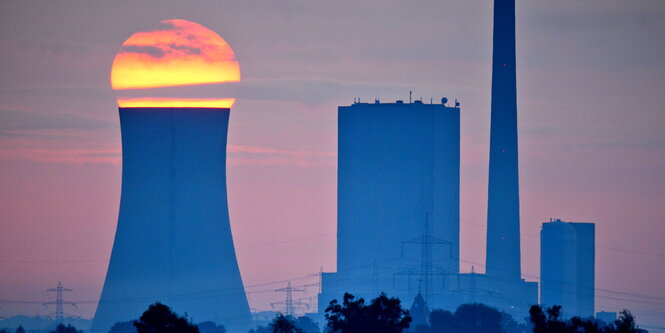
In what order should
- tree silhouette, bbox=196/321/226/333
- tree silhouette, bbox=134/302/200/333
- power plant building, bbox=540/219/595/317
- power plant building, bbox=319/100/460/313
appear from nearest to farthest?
tree silhouette, bbox=134/302/200/333, tree silhouette, bbox=196/321/226/333, power plant building, bbox=319/100/460/313, power plant building, bbox=540/219/595/317

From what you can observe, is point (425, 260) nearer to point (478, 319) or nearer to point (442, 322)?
point (478, 319)


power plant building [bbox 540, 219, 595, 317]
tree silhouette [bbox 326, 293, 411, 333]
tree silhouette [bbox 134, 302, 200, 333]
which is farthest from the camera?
power plant building [bbox 540, 219, 595, 317]

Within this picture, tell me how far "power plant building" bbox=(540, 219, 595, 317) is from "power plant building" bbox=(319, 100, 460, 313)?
6.13m

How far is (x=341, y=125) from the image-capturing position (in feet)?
346

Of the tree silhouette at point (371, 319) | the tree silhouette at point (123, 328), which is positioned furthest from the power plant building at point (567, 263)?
the tree silhouette at point (371, 319)

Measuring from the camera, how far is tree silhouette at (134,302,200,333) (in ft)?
103

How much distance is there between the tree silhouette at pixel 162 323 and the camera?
Answer: 103 ft

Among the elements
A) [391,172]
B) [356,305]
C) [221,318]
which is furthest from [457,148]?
[356,305]

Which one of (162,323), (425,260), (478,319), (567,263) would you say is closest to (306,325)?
(478,319)

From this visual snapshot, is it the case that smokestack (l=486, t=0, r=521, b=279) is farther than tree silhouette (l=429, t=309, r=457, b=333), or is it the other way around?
smokestack (l=486, t=0, r=521, b=279)

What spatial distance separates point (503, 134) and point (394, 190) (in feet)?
71.1

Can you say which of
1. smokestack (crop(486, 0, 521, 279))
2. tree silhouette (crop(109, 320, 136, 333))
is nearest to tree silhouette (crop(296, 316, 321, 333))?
tree silhouette (crop(109, 320, 136, 333))

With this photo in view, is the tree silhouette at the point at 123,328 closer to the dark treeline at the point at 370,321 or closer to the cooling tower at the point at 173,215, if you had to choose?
the cooling tower at the point at 173,215

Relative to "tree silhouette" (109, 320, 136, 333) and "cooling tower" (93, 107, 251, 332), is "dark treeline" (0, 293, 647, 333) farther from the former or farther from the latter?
"tree silhouette" (109, 320, 136, 333)
